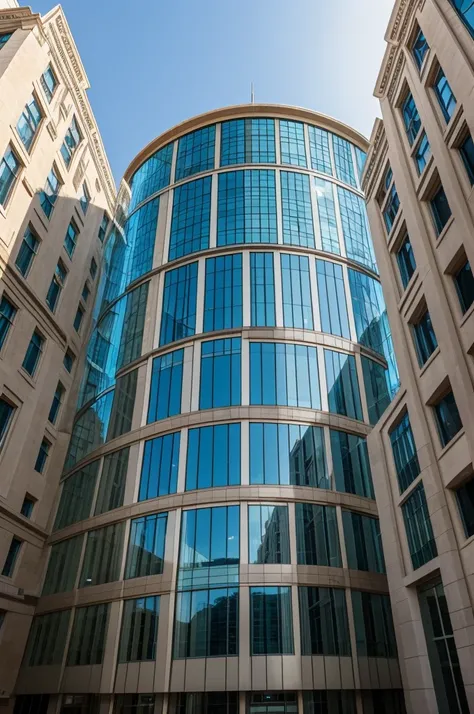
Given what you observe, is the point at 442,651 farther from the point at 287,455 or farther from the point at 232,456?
the point at 232,456

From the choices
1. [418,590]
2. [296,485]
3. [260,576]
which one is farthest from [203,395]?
[418,590]

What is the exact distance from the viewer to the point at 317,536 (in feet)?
107

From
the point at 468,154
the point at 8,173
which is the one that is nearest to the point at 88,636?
the point at 8,173

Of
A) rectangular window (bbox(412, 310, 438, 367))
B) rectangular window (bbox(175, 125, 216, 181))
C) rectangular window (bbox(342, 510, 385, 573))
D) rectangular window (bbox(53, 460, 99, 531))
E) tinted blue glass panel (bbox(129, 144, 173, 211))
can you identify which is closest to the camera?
rectangular window (bbox(412, 310, 438, 367))

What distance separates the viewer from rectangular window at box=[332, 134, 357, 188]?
5050cm

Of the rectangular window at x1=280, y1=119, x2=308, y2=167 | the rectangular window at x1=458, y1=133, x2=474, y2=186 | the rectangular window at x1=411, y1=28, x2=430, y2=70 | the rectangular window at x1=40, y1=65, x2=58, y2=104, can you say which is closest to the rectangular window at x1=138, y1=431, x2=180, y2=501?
the rectangular window at x1=458, y1=133, x2=474, y2=186

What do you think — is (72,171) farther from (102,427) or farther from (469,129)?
Answer: (469,129)

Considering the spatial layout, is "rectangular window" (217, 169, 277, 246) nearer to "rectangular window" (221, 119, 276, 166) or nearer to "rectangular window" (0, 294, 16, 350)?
"rectangular window" (221, 119, 276, 166)

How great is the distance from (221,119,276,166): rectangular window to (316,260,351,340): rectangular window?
11.9 meters

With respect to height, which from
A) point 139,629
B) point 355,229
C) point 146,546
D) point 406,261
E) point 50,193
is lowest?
point 139,629

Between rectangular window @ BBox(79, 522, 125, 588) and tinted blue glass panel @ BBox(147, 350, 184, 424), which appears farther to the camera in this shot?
tinted blue glass panel @ BBox(147, 350, 184, 424)

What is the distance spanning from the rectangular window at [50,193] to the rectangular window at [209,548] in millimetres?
24451

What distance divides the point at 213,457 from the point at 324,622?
11.3 meters

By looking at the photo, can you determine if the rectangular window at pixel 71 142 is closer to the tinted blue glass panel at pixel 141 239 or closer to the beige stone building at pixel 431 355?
the tinted blue glass panel at pixel 141 239
